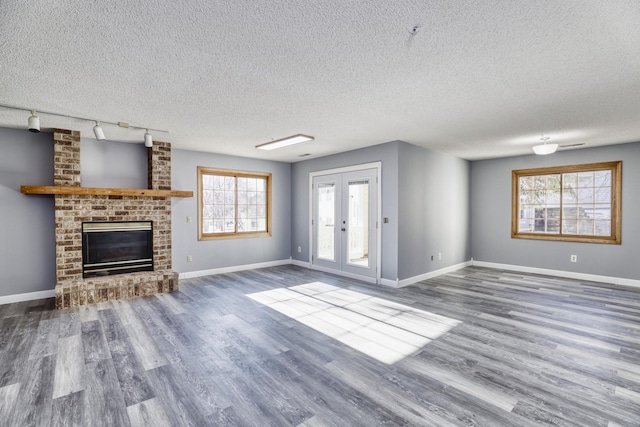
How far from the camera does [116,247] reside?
4.94 meters

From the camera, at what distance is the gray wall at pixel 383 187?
5.19m

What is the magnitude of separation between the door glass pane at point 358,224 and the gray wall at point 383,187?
39 centimetres

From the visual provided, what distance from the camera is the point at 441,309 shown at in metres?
4.05

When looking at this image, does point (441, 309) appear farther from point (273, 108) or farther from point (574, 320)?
point (273, 108)

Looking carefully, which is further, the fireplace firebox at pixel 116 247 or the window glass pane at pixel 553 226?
the window glass pane at pixel 553 226

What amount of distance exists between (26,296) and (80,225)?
1252mm

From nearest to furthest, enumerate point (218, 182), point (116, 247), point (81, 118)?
point (81, 118)
point (116, 247)
point (218, 182)

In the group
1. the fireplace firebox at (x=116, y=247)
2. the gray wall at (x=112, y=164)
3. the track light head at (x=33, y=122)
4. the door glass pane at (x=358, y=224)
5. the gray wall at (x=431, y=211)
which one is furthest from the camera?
the door glass pane at (x=358, y=224)

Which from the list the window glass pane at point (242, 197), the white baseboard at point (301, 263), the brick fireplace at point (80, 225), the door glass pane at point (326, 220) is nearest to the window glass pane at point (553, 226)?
the door glass pane at point (326, 220)

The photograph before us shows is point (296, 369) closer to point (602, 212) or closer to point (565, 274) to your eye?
point (565, 274)

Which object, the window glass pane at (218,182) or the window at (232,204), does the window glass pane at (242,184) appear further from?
the window glass pane at (218,182)

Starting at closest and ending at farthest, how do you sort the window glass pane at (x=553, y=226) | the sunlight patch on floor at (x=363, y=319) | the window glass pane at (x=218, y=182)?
1. the sunlight patch on floor at (x=363, y=319)
2. the window glass pane at (x=553, y=226)
3. the window glass pane at (x=218, y=182)

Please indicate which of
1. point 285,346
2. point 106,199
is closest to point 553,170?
point 285,346

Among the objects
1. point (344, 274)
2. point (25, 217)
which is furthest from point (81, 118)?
point (344, 274)
